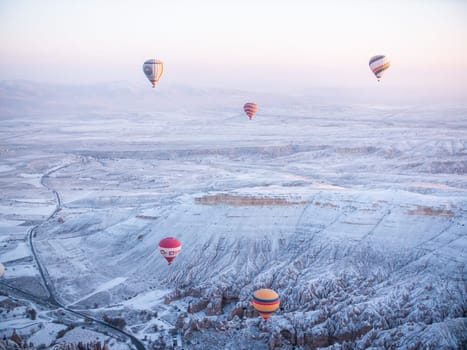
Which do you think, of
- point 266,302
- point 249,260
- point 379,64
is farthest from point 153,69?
point 266,302

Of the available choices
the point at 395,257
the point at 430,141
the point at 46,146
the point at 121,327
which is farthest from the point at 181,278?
the point at 46,146

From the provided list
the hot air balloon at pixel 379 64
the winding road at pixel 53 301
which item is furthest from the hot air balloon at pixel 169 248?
the hot air balloon at pixel 379 64

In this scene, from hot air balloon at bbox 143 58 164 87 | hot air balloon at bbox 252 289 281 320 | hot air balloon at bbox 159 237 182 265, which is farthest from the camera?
hot air balloon at bbox 143 58 164 87

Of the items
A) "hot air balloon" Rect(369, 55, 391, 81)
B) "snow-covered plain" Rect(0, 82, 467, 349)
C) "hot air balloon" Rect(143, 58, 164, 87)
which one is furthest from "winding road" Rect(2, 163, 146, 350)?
"hot air balloon" Rect(369, 55, 391, 81)

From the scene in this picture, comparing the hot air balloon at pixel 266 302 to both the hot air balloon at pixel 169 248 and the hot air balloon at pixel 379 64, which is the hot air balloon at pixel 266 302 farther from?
the hot air balloon at pixel 379 64

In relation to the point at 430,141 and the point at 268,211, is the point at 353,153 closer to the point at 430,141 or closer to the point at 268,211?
the point at 430,141

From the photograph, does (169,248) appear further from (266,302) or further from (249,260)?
(266,302)

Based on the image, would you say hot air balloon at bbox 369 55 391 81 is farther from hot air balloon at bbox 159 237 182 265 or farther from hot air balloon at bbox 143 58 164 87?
hot air balloon at bbox 159 237 182 265

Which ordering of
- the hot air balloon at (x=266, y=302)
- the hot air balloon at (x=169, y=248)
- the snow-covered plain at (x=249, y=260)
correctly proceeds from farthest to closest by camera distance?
the hot air balloon at (x=169, y=248)
the hot air balloon at (x=266, y=302)
the snow-covered plain at (x=249, y=260)
